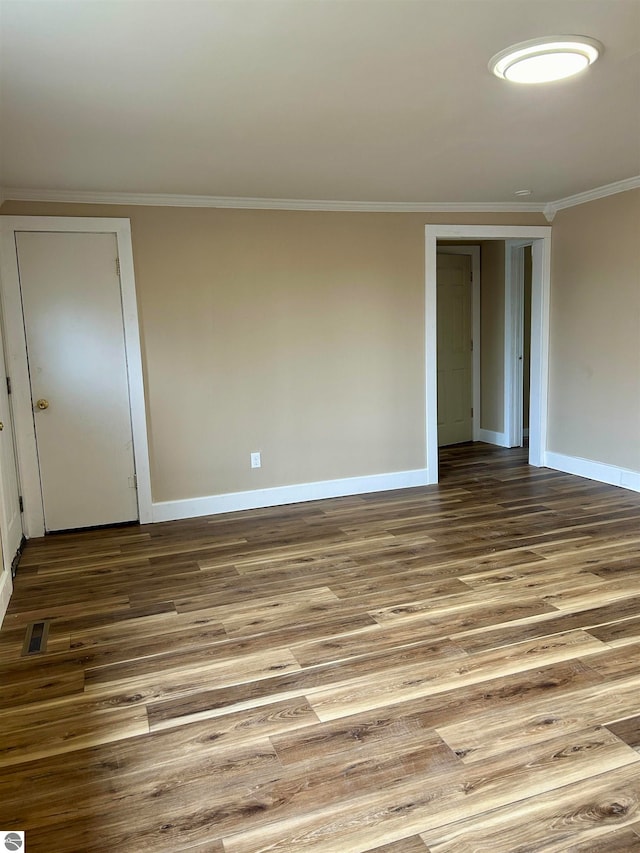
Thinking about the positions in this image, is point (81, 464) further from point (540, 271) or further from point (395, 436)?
point (540, 271)

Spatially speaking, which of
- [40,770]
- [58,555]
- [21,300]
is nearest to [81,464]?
[58,555]

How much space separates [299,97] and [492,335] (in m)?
4.76

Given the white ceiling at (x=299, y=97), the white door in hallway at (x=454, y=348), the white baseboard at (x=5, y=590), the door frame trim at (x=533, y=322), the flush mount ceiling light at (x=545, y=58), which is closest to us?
the white ceiling at (x=299, y=97)

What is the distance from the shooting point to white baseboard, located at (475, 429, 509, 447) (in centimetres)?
686

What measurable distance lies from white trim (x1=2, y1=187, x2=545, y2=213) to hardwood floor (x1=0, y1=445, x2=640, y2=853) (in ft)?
7.81

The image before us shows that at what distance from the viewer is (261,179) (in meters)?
3.97

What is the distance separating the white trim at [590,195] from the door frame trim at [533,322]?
0.16 meters

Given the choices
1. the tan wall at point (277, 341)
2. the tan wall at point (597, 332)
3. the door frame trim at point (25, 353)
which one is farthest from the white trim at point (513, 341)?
the door frame trim at point (25, 353)

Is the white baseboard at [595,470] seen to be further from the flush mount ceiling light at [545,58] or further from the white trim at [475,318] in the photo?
the flush mount ceiling light at [545,58]

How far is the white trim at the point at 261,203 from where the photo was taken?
411 cm

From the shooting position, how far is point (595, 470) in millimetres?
5215

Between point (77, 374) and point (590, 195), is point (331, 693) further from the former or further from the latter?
point (590, 195)

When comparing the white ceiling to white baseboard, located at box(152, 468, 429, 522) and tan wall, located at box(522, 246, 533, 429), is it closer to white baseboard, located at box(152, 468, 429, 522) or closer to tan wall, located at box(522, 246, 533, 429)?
white baseboard, located at box(152, 468, 429, 522)

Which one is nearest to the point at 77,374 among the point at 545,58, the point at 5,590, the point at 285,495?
the point at 5,590
